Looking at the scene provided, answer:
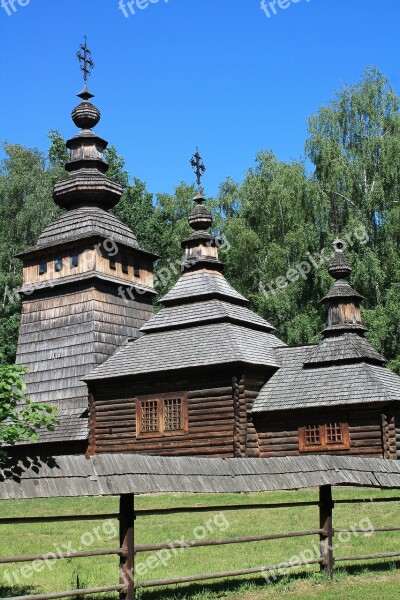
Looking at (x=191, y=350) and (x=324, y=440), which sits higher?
(x=191, y=350)

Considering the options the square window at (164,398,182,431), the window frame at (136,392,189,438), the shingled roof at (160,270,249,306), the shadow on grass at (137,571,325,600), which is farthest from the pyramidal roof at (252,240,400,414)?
the shadow on grass at (137,571,325,600)

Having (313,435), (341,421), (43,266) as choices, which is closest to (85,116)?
(43,266)

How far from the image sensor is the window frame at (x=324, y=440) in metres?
24.2

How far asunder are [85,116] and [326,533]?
1036 inches

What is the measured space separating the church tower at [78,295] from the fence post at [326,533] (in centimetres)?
Answer: 1729

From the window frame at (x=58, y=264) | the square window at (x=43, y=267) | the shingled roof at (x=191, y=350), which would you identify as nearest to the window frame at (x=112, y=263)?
the window frame at (x=58, y=264)

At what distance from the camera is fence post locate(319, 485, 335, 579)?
1159 centimetres

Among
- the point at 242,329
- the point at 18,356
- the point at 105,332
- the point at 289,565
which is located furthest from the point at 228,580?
the point at 18,356

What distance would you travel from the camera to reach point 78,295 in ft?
101

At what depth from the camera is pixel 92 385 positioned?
27.9 meters

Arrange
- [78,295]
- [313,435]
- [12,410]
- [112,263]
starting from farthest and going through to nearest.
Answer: [112,263] → [78,295] → [313,435] → [12,410]

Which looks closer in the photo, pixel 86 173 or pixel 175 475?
pixel 175 475

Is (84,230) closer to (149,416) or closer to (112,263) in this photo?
(112,263)

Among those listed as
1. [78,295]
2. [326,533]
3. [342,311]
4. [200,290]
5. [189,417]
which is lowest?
[326,533]
